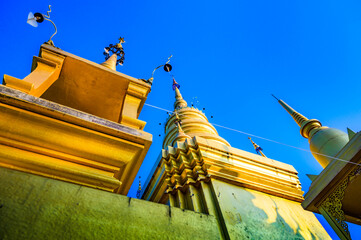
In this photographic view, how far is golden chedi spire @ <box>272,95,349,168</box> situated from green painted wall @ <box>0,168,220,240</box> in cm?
685

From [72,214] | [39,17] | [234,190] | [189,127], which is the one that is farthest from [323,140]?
[39,17]

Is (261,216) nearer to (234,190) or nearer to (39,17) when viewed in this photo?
(234,190)

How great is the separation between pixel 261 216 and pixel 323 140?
619 centimetres

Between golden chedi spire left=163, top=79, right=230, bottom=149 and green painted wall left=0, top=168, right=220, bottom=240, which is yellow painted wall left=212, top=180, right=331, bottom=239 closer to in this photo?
green painted wall left=0, top=168, right=220, bottom=240

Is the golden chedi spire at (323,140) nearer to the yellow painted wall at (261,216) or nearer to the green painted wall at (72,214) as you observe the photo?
the yellow painted wall at (261,216)

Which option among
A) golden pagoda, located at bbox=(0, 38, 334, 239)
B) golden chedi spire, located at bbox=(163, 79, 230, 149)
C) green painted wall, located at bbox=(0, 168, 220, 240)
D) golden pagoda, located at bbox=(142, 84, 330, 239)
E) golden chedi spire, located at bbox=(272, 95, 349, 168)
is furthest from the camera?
golden chedi spire, located at bbox=(163, 79, 230, 149)

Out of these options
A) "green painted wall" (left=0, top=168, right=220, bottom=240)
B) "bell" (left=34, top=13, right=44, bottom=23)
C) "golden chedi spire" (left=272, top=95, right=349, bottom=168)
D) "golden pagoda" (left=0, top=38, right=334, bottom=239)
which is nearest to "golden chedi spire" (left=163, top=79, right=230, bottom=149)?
"golden chedi spire" (left=272, top=95, right=349, bottom=168)

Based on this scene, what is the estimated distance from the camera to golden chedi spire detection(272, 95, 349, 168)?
8258mm

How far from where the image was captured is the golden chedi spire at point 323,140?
826 centimetres

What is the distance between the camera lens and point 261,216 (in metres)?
4.15

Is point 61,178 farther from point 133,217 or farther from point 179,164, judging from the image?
point 179,164

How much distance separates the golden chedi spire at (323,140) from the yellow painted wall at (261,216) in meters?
3.54

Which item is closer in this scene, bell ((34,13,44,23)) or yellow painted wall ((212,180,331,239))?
yellow painted wall ((212,180,331,239))

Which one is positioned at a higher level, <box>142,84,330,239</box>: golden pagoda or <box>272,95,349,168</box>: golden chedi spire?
<box>272,95,349,168</box>: golden chedi spire
